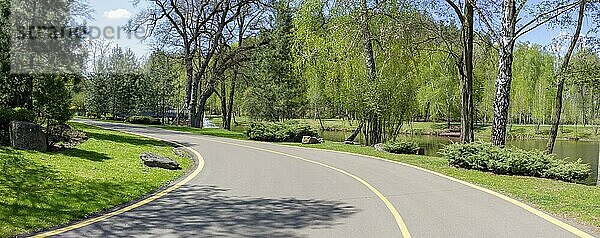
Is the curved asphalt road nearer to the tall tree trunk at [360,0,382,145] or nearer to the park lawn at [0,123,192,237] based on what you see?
the park lawn at [0,123,192,237]

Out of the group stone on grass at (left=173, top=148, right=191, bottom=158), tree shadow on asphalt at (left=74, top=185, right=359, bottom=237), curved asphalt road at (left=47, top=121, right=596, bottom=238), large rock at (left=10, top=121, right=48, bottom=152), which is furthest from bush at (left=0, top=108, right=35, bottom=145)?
tree shadow on asphalt at (left=74, top=185, right=359, bottom=237)

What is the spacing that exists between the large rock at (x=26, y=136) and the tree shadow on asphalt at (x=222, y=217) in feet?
19.1

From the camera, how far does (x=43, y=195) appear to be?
8.86 m

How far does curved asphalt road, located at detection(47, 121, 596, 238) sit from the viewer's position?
7020mm

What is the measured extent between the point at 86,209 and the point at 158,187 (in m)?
2.76

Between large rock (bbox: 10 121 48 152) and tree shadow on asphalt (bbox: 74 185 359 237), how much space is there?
19.1 ft

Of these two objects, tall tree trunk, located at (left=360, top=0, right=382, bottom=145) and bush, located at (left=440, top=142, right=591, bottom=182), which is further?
tall tree trunk, located at (left=360, top=0, right=382, bottom=145)

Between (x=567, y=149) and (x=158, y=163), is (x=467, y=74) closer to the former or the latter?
(x=158, y=163)

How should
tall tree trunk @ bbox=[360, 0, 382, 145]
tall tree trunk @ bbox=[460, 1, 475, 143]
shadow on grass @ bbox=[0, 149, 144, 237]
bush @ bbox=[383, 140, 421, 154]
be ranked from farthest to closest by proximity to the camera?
tall tree trunk @ bbox=[360, 0, 382, 145]
bush @ bbox=[383, 140, 421, 154]
tall tree trunk @ bbox=[460, 1, 475, 143]
shadow on grass @ bbox=[0, 149, 144, 237]

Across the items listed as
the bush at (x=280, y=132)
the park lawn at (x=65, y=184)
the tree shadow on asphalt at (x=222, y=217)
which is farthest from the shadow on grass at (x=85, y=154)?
the bush at (x=280, y=132)

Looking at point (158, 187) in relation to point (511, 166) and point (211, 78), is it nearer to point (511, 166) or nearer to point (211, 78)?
point (511, 166)

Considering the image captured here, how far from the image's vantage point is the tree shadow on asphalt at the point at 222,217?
695cm

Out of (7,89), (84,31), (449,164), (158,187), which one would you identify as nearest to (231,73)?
(84,31)

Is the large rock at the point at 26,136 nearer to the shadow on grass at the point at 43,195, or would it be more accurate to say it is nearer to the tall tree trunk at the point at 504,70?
the shadow on grass at the point at 43,195
